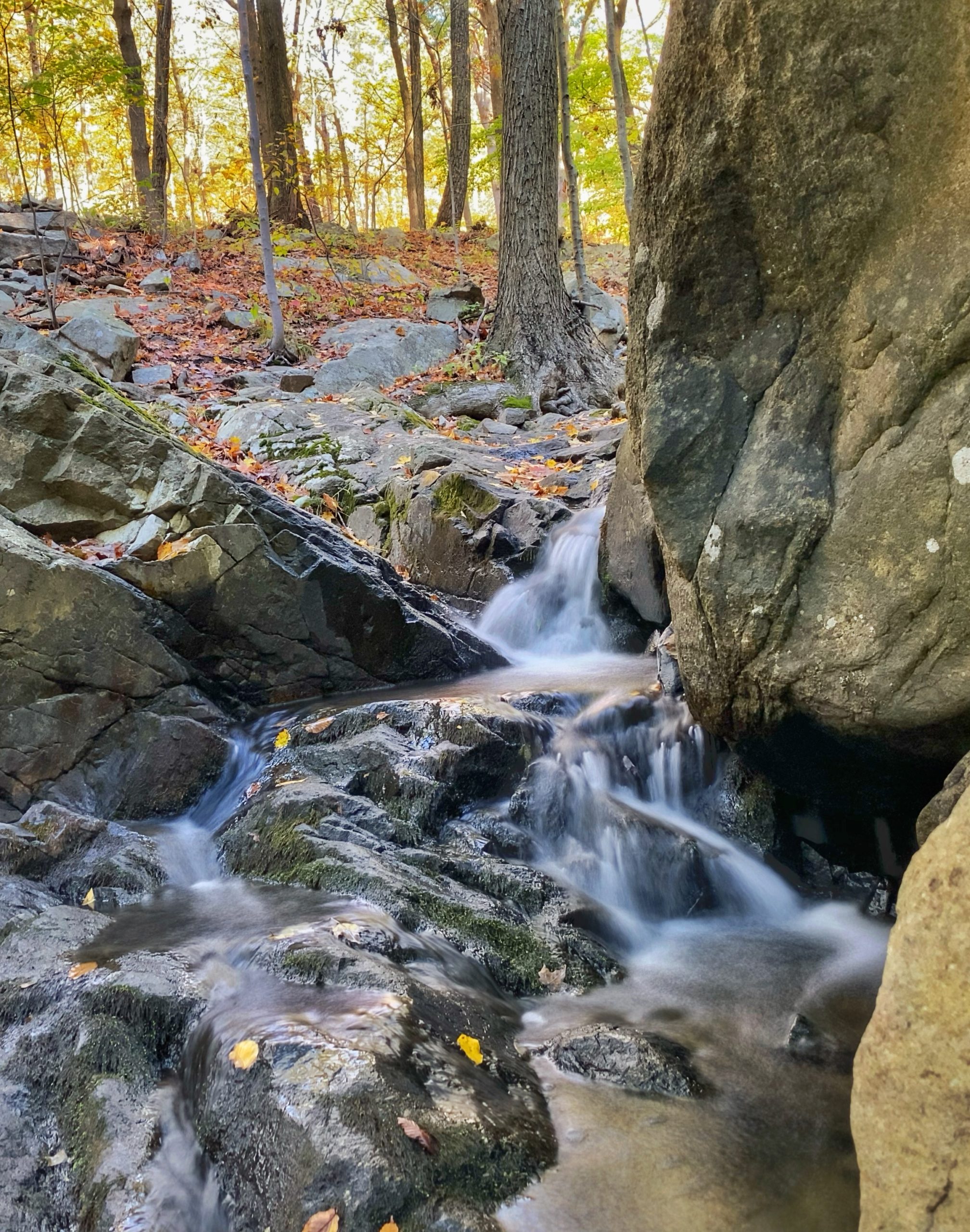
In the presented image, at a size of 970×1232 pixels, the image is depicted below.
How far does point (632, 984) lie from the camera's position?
11.5ft

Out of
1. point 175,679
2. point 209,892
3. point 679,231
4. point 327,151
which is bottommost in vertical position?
point 209,892

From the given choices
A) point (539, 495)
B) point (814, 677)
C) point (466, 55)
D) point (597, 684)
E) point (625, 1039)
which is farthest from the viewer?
point (466, 55)

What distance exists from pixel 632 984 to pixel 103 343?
9.75 meters

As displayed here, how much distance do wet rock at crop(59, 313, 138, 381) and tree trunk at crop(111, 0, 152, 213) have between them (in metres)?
6.22

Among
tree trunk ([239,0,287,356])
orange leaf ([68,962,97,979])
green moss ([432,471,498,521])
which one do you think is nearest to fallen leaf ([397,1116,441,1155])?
orange leaf ([68,962,97,979])

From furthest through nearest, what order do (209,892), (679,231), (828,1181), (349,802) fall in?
(349,802)
(209,892)
(679,231)
(828,1181)

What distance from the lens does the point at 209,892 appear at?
3.97 meters

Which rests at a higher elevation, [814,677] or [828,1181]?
[814,677]

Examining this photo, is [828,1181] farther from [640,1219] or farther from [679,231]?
[679,231]

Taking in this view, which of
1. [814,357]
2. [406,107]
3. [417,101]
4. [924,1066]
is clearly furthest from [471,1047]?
[406,107]

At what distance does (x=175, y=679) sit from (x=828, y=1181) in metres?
4.17

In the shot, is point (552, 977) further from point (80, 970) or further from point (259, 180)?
point (259, 180)

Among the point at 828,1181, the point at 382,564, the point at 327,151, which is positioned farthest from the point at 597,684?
the point at 327,151

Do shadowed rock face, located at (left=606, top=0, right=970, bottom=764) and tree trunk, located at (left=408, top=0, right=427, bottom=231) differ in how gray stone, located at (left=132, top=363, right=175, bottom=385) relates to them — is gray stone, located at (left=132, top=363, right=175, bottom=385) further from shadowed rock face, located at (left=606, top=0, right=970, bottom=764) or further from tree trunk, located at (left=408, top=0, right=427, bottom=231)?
tree trunk, located at (left=408, top=0, right=427, bottom=231)
